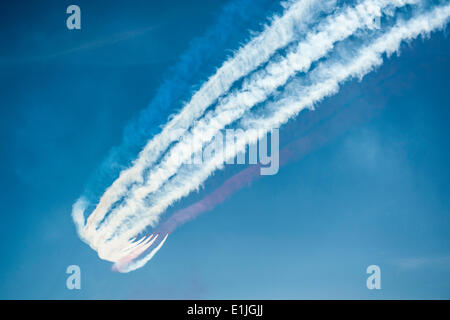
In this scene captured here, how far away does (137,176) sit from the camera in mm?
18359

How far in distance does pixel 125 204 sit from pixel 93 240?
2283 millimetres
